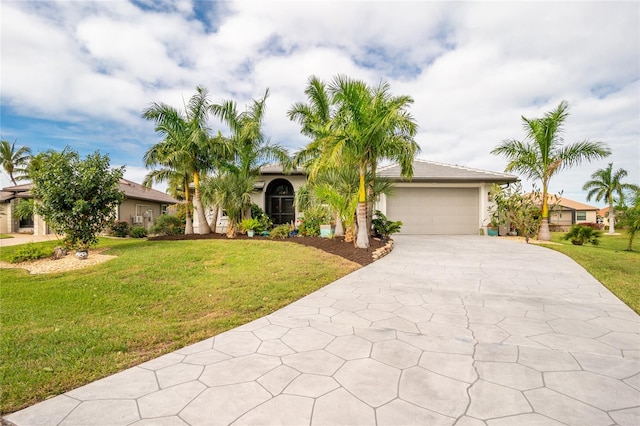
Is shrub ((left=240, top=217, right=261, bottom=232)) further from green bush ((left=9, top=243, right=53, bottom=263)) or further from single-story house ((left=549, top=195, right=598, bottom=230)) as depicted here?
single-story house ((left=549, top=195, right=598, bottom=230))

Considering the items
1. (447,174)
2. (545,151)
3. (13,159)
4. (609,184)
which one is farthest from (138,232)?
(609,184)

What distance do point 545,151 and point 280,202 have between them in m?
13.6

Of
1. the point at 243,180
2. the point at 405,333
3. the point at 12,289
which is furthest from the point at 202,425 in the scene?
the point at 243,180

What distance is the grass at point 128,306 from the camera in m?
2.82

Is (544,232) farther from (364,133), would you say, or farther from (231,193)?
(231,193)

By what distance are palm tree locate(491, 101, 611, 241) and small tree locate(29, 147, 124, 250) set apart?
55.6ft

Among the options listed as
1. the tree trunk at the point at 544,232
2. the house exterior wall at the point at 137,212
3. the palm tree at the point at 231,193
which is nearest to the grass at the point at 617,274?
the tree trunk at the point at 544,232

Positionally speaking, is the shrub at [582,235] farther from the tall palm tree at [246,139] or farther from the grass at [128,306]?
the tall palm tree at [246,139]

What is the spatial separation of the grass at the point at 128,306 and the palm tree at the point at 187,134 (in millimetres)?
5500

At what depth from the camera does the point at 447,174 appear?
Result: 51.9 ft

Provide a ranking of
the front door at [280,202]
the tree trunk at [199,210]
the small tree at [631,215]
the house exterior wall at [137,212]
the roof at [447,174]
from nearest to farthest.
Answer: the small tree at [631,215], the tree trunk at [199,210], the roof at [447,174], the front door at [280,202], the house exterior wall at [137,212]

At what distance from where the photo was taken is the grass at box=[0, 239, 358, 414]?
9.26ft

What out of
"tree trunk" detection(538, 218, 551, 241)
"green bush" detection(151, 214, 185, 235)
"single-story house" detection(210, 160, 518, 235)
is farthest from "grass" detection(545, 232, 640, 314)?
"green bush" detection(151, 214, 185, 235)

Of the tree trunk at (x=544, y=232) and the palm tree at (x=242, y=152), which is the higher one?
the palm tree at (x=242, y=152)
